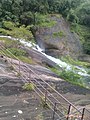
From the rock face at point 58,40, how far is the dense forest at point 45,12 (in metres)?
1.21

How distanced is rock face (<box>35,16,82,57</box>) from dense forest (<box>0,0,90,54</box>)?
121 centimetres

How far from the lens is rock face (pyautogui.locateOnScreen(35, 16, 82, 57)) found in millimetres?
28031

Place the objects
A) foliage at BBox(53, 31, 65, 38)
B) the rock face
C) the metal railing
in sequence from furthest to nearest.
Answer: foliage at BBox(53, 31, 65, 38) → the rock face → the metal railing

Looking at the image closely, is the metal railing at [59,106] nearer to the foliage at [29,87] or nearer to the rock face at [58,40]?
the foliage at [29,87]

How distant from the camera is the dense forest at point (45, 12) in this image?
→ 2767 centimetres

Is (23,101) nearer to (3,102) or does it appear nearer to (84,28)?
(3,102)

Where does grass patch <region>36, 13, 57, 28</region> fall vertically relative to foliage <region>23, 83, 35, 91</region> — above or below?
above

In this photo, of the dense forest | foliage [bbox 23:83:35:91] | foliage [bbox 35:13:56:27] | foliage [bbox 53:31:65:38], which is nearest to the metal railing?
foliage [bbox 23:83:35:91]

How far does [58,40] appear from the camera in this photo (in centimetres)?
2905

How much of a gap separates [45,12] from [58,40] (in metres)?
4.20

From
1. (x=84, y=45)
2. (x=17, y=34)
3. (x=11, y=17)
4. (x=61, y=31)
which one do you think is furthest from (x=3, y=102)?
(x=84, y=45)

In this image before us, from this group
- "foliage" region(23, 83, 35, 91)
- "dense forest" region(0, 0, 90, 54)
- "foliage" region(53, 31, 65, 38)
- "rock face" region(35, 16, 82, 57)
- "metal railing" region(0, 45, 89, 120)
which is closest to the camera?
"metal railing" region(0, 45, 89, 120)

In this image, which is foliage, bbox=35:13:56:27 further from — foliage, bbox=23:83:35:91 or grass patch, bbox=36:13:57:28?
foliage, bbox=23:83:35:91

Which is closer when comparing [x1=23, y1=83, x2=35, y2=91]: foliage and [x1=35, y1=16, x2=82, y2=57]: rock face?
[x1=23, y1=83, x2=35, y2=91]: foliage
